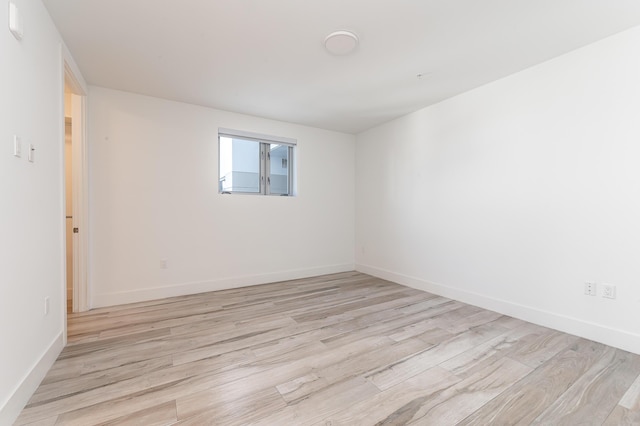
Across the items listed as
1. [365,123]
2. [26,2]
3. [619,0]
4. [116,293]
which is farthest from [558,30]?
[116,293]

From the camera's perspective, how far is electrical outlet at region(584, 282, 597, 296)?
87.1 inches

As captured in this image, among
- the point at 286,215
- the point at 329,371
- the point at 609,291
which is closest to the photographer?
the point at 329,371

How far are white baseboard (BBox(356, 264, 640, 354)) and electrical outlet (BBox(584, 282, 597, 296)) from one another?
9.6 inches

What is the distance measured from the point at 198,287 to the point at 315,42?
123 inches

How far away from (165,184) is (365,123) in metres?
2.98

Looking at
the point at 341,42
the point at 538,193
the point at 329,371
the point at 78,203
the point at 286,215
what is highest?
the point at 341,42

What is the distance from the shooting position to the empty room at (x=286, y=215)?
1520 millimetres

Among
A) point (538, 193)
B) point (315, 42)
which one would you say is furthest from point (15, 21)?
point (538, 193)

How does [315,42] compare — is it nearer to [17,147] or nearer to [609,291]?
[17,147]

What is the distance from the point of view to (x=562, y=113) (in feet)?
7.83

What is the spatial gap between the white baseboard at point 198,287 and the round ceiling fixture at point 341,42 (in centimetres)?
302

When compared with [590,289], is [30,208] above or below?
above

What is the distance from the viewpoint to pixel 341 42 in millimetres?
2168

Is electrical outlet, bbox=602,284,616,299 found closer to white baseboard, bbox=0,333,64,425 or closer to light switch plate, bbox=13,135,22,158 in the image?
white baseboard, bbox=0,333,64,425
